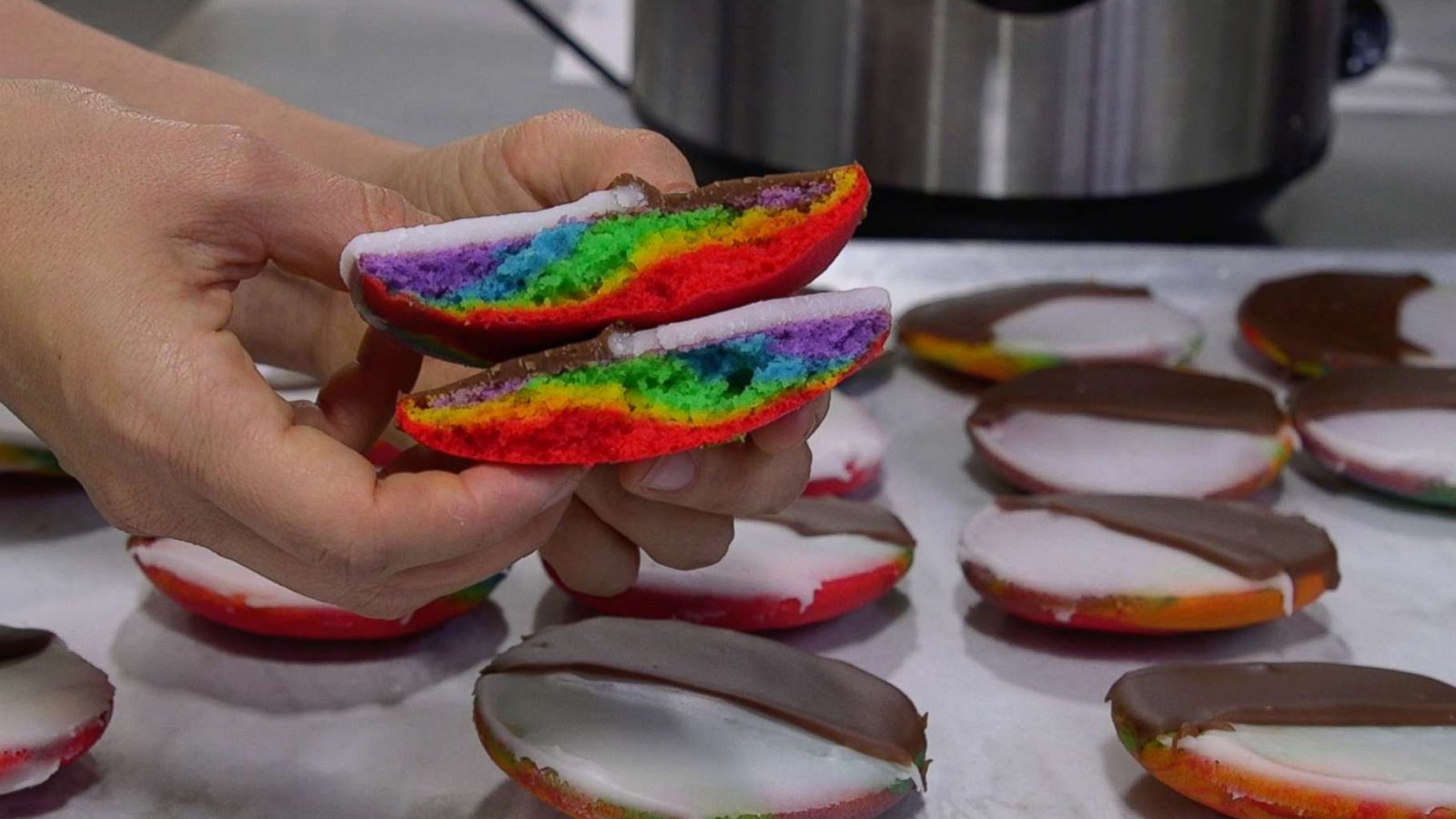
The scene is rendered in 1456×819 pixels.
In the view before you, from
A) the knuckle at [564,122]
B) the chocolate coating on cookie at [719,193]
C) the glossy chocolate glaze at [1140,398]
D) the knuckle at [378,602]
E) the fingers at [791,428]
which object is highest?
the chocolate coating on cookie at [719,193]

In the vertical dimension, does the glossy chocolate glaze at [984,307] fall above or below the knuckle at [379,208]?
below

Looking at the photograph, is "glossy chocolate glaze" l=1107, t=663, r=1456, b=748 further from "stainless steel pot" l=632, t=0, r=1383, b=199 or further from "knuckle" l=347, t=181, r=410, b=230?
"stainless steel pot" l=632, t=0, r=1383, b=199

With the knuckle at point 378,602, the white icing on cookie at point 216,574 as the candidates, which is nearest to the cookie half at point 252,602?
the white icing on cookie at point 216,574

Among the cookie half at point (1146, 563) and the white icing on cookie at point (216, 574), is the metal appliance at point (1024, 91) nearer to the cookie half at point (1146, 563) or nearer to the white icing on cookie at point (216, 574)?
the cookie half at point (1146, 563)

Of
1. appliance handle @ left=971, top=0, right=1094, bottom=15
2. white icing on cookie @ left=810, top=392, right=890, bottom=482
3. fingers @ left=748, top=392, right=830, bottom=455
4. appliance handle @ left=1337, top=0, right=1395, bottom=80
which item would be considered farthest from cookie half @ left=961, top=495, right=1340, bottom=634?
appliance handle @ left=1337, top=0, right=1395, bottom=80

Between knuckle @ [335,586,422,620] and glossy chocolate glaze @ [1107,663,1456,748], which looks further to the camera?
glossy chocolate glaze @ [1107,663,1456,748]

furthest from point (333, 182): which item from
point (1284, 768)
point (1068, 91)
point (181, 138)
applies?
point (1068, 91)
